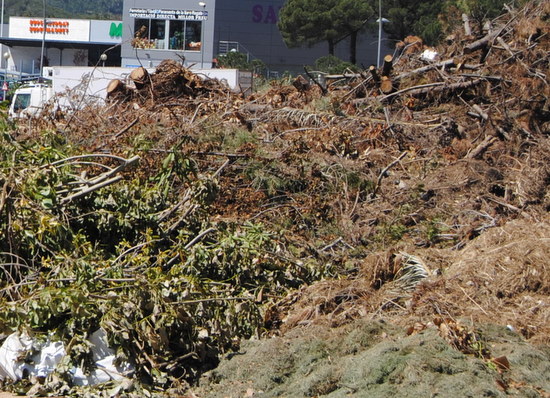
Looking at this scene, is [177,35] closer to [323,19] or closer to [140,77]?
[323,19]

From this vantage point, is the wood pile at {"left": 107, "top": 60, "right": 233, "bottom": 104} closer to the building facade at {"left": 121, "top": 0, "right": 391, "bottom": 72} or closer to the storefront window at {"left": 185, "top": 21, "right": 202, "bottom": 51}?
the building facade at {"left": 121, "top": 0, "right": 391, "bottom": 72}

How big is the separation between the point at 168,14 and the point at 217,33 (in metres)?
4.47

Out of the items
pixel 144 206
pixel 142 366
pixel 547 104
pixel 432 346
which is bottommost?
Result: pixel 142 366

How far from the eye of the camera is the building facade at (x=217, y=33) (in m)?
46.2

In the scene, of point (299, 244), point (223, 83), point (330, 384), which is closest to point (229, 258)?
point (299, 244)

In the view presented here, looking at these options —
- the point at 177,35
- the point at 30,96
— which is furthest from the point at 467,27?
the point at 177,35

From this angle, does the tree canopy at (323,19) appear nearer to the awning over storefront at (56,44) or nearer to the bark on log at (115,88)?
the awning over storefront at (56,44)

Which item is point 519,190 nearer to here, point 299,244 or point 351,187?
point 351,187

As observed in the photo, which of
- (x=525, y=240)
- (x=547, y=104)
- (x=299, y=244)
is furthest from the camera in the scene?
(x=547, y=104)

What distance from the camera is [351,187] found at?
915 cm

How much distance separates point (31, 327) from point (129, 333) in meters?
0.71

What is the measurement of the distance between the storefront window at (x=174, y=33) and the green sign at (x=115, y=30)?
8.46 metres

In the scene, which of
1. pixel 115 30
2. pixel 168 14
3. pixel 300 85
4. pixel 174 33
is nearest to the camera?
pixel 300 85

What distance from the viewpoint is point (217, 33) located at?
50.2 meters
